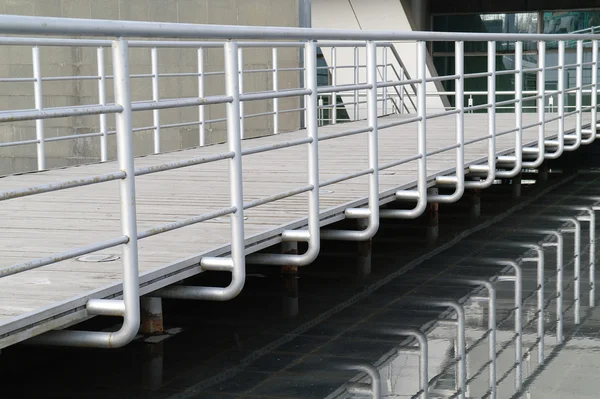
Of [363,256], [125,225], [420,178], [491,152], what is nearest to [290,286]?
[363,256]

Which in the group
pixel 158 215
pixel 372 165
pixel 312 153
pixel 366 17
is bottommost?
pixel 158 215

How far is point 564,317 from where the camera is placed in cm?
475

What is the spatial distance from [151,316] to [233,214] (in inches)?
23.9

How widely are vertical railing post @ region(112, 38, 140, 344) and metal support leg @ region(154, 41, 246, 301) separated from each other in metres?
0.66

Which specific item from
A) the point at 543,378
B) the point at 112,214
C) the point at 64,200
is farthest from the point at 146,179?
the point at 543,378

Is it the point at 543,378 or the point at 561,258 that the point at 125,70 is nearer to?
the point at 543,378

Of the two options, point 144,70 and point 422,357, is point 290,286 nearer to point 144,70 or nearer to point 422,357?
point 422,357

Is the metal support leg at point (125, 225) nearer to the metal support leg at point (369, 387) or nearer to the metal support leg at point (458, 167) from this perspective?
the metal support leg at point (369, 387)

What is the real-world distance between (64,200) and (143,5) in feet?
22.4

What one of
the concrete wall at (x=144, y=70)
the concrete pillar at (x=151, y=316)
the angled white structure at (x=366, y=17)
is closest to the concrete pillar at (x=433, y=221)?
the concrete pillar at (x=151, y=316)

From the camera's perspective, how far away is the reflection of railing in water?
3.79 metres

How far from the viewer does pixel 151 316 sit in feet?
14.2

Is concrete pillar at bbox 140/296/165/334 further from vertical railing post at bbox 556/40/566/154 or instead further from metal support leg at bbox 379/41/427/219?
vertical railing post at bbox 556/40/566/154

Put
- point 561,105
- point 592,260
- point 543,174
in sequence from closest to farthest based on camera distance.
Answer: point 592,260
point 561,105
point 543,174
